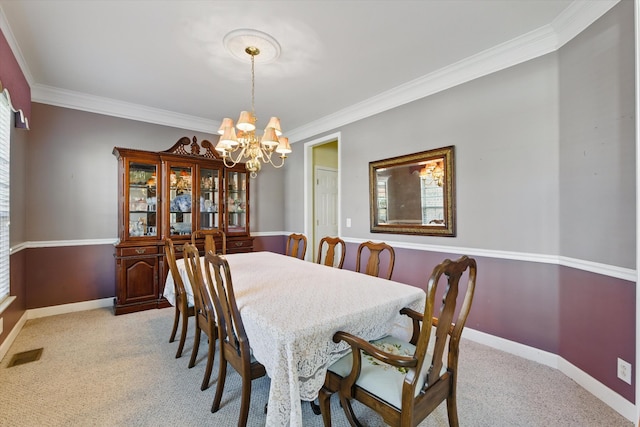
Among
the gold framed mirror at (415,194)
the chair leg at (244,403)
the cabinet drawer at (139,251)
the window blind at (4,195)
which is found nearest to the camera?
the chair leg at (244,403)

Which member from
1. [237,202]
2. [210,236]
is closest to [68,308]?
[210,236]

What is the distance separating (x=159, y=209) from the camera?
374 cm

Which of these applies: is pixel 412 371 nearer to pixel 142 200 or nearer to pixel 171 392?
pixel 171 392

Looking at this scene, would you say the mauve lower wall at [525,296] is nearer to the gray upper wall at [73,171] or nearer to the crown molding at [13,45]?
the gray upper wall at [73,171]

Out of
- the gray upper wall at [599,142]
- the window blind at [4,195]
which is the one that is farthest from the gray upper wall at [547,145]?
the window blind at [4,195]

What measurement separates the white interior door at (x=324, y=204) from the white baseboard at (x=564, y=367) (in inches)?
105

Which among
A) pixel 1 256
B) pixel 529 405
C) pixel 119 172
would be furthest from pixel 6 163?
pixel 529 405

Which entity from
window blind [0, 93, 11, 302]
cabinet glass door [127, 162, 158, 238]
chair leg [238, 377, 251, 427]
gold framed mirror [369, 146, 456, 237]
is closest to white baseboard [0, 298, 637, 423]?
window blind [0, 93, 11, 302]

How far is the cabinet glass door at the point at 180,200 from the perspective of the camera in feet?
12.5

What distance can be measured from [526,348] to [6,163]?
182 inches

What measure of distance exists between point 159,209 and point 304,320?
314cm

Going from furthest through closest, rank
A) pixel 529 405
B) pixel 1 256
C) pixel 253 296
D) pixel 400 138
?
pixel 400 138, pixel 1 256, pixel 529 405, pixel 253 296

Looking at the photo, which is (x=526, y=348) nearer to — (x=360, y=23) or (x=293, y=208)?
(x=360, y=23)

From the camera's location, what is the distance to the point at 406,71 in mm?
2902
